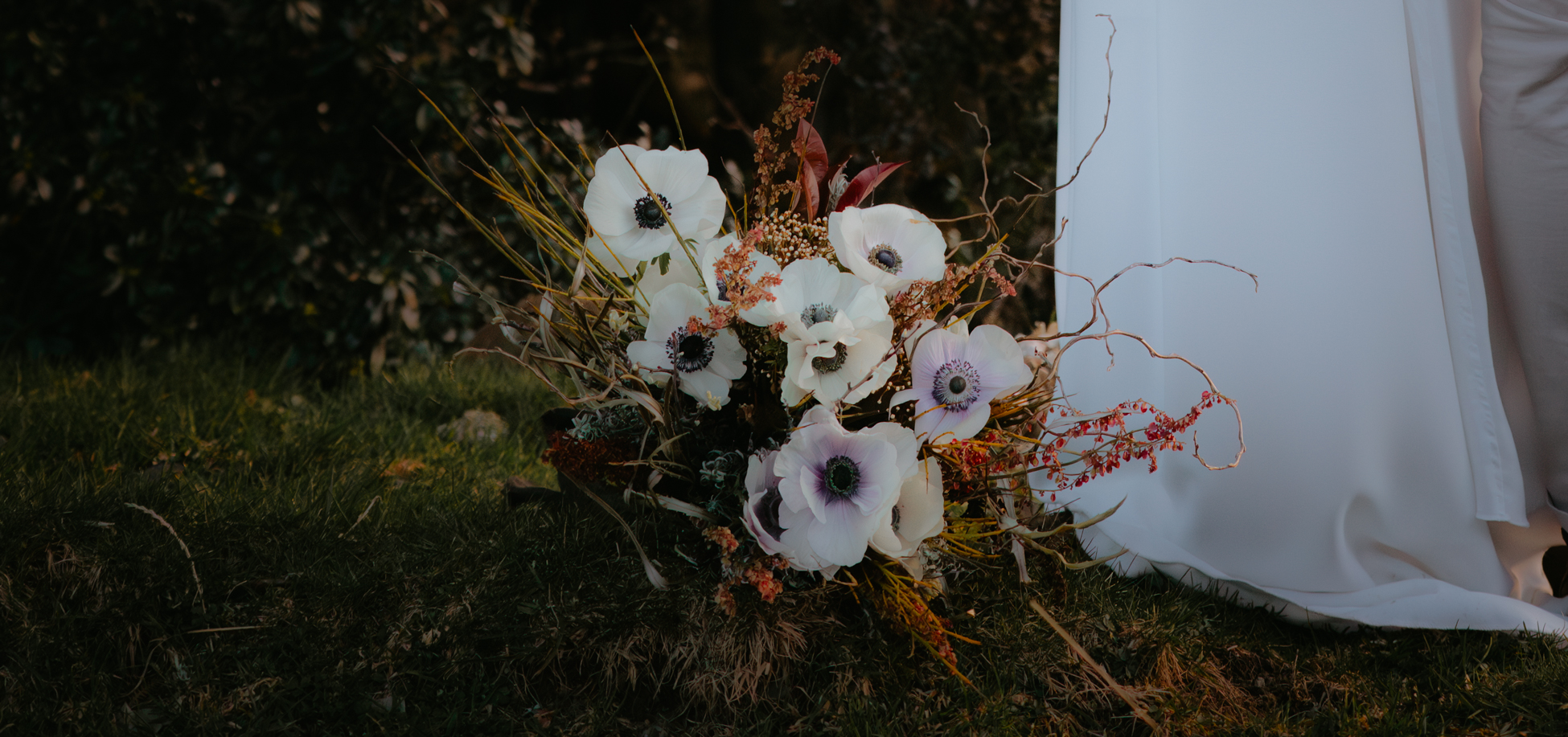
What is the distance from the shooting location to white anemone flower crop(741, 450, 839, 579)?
103cm

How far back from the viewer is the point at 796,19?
3537mm

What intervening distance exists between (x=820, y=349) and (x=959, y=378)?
6.8 inches

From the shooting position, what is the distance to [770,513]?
42.3 inches

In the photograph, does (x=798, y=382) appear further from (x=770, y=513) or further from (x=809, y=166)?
(x=809, y=166)

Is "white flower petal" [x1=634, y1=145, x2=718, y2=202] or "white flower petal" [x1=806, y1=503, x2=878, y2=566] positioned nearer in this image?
"white flower petal" [x1=806, y1=503, x2=878, y2=566]

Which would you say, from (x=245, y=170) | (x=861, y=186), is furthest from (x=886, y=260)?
(x=245, y=170)

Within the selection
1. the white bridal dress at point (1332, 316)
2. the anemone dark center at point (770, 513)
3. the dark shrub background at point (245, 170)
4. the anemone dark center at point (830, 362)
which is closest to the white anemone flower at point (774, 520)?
the anemone dark center at point (770, 513)

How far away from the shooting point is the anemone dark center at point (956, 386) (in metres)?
1.07

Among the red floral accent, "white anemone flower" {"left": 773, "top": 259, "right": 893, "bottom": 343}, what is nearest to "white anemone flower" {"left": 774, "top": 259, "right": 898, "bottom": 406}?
"white anemone flower" {"left": 773, "top": 259, "right": 893, "bottom": 343}

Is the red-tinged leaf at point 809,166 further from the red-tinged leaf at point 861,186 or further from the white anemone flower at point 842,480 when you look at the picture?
the white anemone flower at point 842,480

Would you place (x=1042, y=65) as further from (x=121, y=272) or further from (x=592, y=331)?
(x=121, y=272)

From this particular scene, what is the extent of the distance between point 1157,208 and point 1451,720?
0.81 m

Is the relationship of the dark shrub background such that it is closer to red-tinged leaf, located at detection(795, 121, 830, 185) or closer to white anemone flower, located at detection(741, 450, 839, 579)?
red-tinged leaf, located at detection(795, 121, 830, 185)

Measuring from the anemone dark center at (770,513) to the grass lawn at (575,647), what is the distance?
0.42ft
